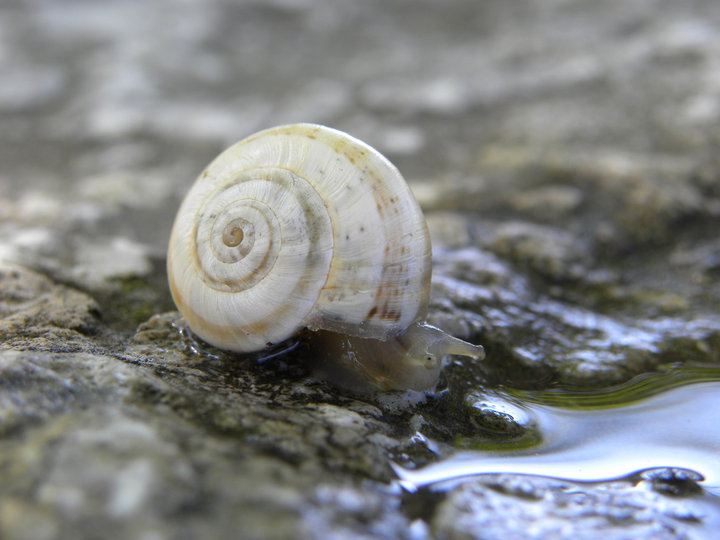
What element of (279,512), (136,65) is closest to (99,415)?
(279,512)

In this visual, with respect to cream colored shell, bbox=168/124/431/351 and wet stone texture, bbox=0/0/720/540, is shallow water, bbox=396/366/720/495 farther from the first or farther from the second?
cream colored shell, bbox=168/124/431/351

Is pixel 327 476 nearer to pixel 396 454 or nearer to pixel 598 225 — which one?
pixel 396 454

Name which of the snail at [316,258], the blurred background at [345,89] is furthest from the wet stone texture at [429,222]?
the snail at [316,258]

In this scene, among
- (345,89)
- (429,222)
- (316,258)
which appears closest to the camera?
(316,258)

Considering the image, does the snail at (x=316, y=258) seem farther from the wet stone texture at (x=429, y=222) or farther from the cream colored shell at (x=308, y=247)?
the wet stone texture at (x=429, y=222)

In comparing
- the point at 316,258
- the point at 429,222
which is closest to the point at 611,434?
the point at 316,258

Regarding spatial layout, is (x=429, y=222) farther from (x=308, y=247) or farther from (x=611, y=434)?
(x=611, y=434)
